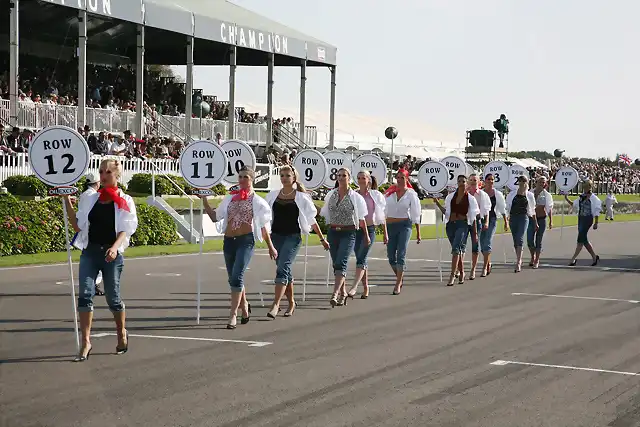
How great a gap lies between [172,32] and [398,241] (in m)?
26.2

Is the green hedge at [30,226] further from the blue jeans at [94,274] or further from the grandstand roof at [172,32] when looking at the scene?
the grandstand roof at [172,32]

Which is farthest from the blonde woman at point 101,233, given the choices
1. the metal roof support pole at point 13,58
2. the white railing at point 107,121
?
the white railing at point 107,121

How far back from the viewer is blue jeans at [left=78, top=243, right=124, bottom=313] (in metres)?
10.2

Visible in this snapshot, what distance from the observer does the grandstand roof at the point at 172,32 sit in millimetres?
37750

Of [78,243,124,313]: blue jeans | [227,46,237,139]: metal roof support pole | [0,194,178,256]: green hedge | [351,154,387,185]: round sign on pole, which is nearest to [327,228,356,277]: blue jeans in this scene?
[78,243,124,313]: blue jeans

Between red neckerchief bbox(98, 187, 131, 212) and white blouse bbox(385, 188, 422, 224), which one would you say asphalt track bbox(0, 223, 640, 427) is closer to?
white blouse bbox(385, 188, 422, 224)

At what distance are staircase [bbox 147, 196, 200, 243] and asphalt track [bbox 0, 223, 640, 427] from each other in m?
10.1

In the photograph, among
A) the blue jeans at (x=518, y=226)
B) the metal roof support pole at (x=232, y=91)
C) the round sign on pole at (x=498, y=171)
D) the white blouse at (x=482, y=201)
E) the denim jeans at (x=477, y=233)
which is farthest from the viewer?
the metal roof support pole at (x=232, y=91)

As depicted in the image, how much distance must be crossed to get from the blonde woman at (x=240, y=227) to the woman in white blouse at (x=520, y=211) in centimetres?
1016

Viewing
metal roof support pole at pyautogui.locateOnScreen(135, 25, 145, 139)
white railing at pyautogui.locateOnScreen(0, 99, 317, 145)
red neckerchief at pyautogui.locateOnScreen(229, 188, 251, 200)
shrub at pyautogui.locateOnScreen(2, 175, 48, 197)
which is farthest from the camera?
metal roof support pole at pyautogui.locateOnScreen(135, 25, 145, 139)

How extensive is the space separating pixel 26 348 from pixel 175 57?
4170cm

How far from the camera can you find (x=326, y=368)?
10000mm

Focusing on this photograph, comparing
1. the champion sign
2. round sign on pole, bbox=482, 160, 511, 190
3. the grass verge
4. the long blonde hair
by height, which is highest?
the champion sign

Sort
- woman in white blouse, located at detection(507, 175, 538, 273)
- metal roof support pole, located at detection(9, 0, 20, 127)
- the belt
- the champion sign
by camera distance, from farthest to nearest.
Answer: the champion sign → metal roof support pole, located at detection(9, 0, 20, 127) → woman in white blouse, located at detection(507, 175, 538, 273) → the belt
